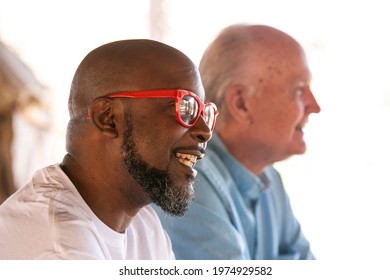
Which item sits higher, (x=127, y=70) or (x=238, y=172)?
(x=127, y=70)

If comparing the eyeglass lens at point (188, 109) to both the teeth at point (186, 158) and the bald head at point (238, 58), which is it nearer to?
the teeth at point (186, 158)

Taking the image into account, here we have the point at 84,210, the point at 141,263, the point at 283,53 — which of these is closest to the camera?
the point at 84,210

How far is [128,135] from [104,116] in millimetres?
53

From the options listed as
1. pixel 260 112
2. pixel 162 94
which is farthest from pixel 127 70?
pixel 260 112

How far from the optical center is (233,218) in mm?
1633

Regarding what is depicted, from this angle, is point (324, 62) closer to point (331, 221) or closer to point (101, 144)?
point (331, 221)

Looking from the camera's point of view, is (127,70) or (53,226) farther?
(127,70)

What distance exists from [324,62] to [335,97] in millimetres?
102

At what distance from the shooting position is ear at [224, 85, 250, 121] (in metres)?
1.79

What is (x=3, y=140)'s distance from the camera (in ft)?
5.92

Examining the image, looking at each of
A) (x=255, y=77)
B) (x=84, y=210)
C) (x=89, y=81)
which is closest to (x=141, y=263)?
(x=84, y=210)

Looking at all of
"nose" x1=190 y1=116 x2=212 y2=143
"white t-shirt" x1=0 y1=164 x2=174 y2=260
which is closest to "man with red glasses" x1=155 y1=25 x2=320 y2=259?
"nose" x1=190 y1=116 x2=212 y2=143

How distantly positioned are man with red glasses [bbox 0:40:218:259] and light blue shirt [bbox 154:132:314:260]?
0.33 metres

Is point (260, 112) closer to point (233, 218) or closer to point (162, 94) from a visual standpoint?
point (233, 218)
